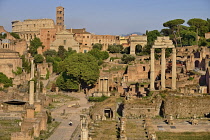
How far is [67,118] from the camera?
4900 cm

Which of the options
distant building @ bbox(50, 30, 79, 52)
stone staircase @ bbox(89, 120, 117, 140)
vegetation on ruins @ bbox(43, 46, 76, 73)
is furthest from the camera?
distant building @ bbox(50, 30, 79, 52)

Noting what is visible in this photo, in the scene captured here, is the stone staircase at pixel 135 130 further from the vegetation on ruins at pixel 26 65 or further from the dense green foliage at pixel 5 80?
the vegetation on ruins at pixel 26 65

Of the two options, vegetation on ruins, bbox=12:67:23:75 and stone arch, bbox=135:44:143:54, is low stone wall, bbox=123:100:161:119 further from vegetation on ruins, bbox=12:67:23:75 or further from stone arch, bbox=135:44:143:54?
stone arch, bbox=135:44:143:54

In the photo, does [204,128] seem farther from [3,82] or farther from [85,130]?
[3,82]

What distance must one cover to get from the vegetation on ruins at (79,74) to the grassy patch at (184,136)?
102 feet

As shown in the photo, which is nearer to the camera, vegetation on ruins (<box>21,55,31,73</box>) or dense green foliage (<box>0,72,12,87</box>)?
dense green foliage (<box>0,72,12,87</box>)

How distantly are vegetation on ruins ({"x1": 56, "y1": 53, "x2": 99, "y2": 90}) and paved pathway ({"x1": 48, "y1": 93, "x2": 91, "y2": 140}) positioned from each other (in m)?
3.12

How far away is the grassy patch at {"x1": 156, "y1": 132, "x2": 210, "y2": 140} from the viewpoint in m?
35.1

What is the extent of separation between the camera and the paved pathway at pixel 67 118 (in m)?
40.0

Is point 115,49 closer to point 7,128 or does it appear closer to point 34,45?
point 34,45

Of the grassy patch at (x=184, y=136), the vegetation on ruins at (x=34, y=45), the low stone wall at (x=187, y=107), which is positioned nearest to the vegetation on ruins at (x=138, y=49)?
the vegetation on ruins at (x=34, y=45)

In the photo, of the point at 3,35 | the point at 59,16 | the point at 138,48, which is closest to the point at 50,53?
the point at 3,35

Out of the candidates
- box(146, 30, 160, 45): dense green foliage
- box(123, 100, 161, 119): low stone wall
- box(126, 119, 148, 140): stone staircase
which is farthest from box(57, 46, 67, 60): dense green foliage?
box(126, 119, 148, 140): stone staircase

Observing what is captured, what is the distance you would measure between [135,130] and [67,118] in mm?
14171
